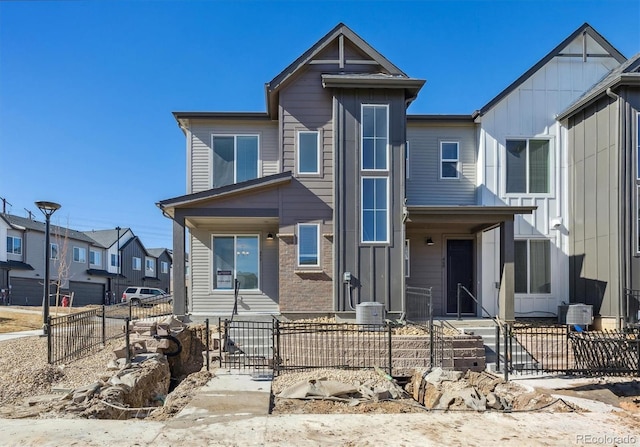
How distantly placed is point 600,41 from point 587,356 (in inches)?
409

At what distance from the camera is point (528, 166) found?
13.1 metres

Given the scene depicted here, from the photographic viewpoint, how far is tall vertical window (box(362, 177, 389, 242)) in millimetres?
11562

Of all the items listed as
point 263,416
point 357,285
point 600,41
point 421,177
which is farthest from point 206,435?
point 600,41

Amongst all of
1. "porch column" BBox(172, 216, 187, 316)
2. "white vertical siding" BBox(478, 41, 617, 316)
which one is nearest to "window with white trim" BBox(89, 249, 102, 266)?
"porch column" BBox(172, 216, 187, 316)

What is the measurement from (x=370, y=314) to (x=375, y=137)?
494 cm

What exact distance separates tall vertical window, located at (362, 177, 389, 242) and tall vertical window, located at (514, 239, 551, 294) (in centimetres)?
459

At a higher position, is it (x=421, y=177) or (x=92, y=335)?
(x=421, y=177)

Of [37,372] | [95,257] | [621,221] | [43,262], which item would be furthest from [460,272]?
[95,257]

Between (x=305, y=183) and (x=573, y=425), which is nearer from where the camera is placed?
(x=573, y=425)

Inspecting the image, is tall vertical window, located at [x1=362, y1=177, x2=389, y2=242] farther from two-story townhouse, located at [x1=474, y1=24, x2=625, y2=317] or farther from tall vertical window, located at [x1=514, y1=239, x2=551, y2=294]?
tall vertical window, located at [x1=514, y1=239, x2=551, y2=294]

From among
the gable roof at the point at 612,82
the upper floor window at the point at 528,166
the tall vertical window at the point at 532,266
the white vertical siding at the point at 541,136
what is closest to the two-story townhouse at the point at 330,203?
the white vertical siding at the point at 541,136

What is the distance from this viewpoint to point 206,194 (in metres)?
11.1

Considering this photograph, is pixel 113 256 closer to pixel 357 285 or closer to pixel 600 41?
pixel 357 285

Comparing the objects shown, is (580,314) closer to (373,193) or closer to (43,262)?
(373,193)
